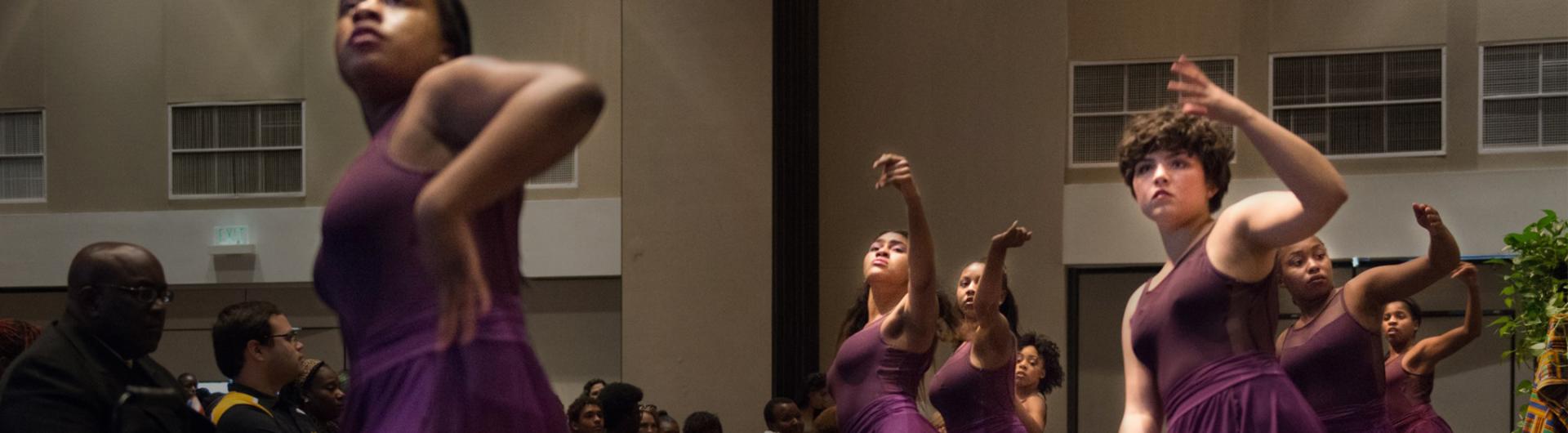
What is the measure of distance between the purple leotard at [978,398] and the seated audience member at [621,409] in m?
1.80

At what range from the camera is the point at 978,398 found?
6.09 m

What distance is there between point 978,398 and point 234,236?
1016 centimetres

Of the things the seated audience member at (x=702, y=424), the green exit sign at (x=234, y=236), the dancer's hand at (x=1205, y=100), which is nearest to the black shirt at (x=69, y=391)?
the dancer's hand at (x=1205, y=100)

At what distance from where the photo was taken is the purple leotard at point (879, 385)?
5492mm

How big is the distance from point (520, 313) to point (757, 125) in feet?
36.3

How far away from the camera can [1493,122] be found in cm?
1254

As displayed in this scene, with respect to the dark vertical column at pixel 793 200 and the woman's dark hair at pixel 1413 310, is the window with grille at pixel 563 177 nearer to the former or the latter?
the dark vertical column at pixel 793 200

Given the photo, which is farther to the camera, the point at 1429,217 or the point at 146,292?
the point at 1429,217

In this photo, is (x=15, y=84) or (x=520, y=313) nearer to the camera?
(x=520, y=313)

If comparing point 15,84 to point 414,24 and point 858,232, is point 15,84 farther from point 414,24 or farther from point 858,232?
point 414,24

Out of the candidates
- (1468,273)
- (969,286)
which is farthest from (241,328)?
(1468,273)

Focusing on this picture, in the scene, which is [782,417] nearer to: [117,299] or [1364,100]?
[1364,100]

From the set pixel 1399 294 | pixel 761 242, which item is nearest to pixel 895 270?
pixel 1399 294

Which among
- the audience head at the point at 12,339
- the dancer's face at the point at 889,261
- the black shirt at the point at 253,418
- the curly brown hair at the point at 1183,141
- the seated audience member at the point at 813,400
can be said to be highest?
the curly brown hair at the point at 1183,141
